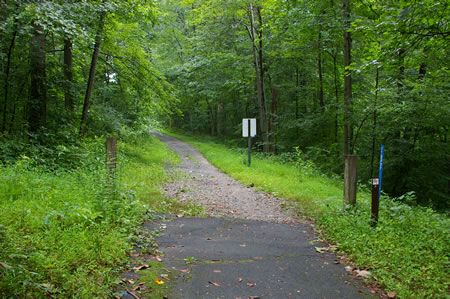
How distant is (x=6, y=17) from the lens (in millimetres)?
7613

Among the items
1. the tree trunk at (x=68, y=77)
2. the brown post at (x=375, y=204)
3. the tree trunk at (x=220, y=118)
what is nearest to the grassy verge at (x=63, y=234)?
the brown post at (x=375, y=204)

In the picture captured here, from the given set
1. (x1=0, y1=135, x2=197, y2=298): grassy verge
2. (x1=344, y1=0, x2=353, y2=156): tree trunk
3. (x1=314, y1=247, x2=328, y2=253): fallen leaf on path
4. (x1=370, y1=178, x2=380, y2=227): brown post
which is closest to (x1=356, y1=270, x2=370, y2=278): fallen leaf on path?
(x1=314, y1=247, x2=328, y2=253): fallen leaf on path

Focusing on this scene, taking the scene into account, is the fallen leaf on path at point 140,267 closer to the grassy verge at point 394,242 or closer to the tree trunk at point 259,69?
the grassy verge at point 394,242

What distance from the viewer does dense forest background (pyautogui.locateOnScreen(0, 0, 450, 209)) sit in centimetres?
722

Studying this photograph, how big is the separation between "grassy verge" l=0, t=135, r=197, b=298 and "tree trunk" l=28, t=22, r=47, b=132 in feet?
8.61

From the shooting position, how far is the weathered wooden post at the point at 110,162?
5.44 meters

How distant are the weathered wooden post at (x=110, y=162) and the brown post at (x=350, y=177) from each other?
176 inches

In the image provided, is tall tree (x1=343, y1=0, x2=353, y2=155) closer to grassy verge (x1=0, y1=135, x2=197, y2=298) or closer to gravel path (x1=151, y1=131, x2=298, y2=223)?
gravel path (x1=151, y1=131, x2=298, y2=223)

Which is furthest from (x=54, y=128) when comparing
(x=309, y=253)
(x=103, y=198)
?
(x=309, y=253)

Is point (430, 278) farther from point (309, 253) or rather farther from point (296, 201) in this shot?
point (296, 201)

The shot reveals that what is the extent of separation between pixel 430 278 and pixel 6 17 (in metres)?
10.1

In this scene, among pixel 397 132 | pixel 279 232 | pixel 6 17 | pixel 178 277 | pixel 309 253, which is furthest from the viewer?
pixel 397 132

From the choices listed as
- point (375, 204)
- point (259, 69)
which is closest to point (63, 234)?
point (375, 204)

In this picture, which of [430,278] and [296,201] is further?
[296,201]
